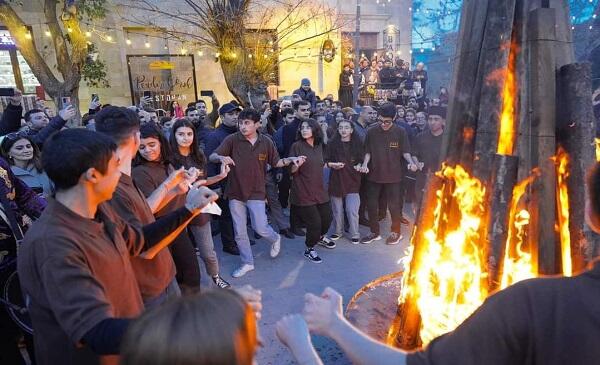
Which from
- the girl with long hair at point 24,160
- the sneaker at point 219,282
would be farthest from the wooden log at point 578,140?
the girl with long hair at point 24,160

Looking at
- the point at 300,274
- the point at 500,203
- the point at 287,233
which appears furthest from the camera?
the point at 287,233

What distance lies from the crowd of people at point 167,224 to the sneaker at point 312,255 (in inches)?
1.2

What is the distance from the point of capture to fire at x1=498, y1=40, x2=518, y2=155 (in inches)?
110

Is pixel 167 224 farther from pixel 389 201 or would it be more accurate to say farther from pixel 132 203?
pixel 389 201

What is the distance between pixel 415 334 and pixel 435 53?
20.2 m

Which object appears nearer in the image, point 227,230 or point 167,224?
point 167,224

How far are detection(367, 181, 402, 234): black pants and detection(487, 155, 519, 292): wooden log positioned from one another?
3.84 meters

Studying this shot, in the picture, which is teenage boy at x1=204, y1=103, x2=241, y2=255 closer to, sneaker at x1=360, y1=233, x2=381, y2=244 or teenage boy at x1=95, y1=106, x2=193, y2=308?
sneaker at x1=360, y1=233, x2=381, y2=244

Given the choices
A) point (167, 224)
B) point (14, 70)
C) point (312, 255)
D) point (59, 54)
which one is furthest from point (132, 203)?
point (14, 70)

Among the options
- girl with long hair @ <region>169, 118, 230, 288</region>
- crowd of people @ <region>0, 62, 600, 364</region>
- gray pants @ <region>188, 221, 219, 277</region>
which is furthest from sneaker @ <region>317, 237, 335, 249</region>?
gray pants @ <region>188, 221, 219, 277</region>

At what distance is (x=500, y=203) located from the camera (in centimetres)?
259

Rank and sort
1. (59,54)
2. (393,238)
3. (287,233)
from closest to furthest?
(393,238) < (287,233) < (59,54)

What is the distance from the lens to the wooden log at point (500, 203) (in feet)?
8.47

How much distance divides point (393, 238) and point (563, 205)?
3.72 metres
